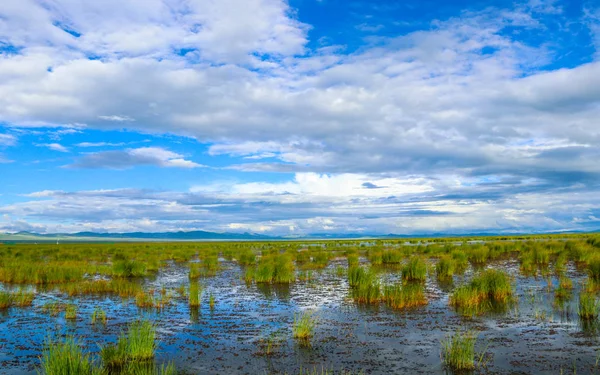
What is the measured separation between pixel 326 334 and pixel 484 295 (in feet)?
25.1

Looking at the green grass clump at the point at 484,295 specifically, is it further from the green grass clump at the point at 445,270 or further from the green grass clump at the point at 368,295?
the green grass clump at the point at 445,270

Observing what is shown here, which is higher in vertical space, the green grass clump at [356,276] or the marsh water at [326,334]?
the green grass clump at [356,276]

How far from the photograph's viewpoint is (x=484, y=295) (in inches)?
661

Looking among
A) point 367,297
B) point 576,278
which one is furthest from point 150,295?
point 576,278

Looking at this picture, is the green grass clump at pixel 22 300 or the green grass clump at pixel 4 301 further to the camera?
the green grass clump at pixel 22 300

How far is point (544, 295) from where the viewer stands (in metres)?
17.2

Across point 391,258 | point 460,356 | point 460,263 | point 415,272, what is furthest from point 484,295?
point 391,258

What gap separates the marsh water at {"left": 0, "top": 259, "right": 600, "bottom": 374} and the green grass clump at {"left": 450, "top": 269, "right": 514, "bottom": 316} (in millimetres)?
478

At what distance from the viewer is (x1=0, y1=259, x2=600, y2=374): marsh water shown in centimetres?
993

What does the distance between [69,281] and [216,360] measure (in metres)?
18.6

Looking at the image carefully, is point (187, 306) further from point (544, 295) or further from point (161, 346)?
point (544, 295)

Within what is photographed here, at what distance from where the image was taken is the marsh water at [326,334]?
32.6 feet

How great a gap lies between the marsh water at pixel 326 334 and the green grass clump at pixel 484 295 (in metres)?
0.48

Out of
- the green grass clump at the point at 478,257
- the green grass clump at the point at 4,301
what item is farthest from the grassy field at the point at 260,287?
the green grass clump at the point at 478,257
